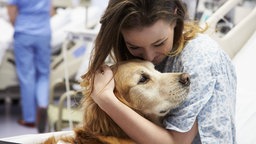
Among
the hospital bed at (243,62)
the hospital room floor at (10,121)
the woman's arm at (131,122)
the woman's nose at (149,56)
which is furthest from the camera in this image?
the hospital room floor at (10,121)

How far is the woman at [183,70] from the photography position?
1250mm

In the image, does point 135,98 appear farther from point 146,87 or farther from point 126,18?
point 126,18

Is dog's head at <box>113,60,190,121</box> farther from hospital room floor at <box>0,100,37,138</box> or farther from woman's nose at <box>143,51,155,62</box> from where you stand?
hospital room floor at <box>0,100,37,138</box>

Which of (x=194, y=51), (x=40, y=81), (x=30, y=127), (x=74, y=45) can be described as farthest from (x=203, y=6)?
(x=194, y=51)

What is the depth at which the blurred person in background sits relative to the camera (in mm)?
3746

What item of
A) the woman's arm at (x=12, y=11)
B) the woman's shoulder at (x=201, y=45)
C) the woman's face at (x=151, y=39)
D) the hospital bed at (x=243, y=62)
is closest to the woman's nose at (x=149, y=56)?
the woman's face at (x=151, y=39)

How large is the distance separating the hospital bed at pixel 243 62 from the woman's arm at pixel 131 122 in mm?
639

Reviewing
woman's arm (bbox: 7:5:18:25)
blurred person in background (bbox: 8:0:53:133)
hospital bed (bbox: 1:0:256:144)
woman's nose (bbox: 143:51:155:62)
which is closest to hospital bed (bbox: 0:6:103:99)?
blurred person in background (bbox: 8:0:53:133)

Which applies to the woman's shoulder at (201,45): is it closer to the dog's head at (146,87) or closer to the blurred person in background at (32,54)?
the dog's head at (146,87)

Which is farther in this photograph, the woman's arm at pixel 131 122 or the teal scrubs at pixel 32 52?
the teal scrubs at pixel 32 52

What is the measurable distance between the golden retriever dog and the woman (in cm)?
4

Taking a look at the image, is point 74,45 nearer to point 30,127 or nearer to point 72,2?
point 30,127

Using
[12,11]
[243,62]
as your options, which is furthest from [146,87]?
[12,11]

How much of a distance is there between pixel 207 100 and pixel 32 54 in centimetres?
297
